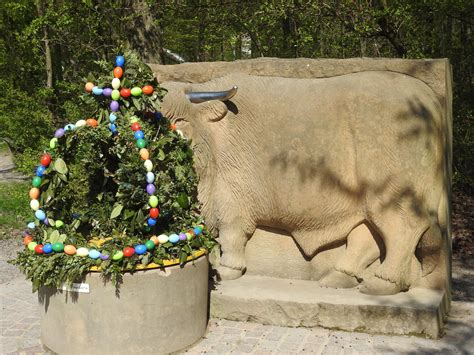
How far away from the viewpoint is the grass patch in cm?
882

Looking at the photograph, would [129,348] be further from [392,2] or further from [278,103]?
[392,2]

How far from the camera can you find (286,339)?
4.49 meters

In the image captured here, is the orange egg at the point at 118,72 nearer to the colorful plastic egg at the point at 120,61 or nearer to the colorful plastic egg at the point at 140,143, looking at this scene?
the colorful plastic egg at the point at 120,61

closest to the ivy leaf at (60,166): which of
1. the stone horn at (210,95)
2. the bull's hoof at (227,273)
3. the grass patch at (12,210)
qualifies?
the stone horn at (210,95)

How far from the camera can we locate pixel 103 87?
4340mm

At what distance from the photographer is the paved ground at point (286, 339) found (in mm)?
4270

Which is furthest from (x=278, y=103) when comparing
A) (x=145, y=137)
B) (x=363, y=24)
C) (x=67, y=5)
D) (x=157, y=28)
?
(x=67, y=5)

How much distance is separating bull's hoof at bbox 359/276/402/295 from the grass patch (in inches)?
225

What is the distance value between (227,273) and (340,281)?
1.03 m

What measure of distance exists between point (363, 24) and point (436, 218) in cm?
402

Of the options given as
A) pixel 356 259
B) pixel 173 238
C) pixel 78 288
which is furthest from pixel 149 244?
pixel 356 259

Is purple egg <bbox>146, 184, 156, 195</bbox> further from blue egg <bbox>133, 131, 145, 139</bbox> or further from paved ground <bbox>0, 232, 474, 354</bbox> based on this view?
paved ground <bbox>0, 232, 474, 354</bbox>

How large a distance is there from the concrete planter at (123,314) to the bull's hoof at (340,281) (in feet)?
4.50

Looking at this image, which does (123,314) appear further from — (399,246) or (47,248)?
(399,246)
